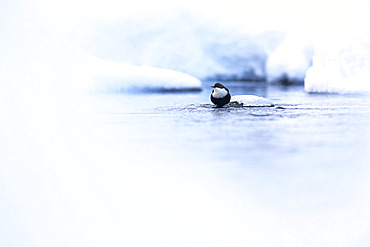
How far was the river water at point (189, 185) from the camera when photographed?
125 cm

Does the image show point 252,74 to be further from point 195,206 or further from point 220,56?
point 195,206

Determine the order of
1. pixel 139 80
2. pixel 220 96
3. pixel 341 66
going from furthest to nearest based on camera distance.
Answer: pixel 139 80 < pixel 341 66 < pixel 220 96

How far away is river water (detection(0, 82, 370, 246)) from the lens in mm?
1246

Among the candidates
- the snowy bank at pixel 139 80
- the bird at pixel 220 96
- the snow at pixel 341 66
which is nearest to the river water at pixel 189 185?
the bird at pixel 220 96

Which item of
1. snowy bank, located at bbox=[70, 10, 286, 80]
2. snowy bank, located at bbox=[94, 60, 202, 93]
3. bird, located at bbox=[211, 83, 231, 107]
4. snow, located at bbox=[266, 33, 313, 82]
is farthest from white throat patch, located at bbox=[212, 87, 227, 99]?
snowy bank, located at bbox=[70, 10, 286, 80]

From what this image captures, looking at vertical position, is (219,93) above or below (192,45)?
below

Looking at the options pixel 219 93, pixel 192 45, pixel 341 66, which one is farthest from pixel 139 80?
pixel 341 66

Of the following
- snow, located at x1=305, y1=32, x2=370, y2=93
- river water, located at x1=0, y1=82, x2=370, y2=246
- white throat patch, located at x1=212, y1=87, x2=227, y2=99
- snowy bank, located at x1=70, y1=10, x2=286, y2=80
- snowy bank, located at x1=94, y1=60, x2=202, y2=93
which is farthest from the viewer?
snowy bank, located at x1=70, y1=10, x2=286, y2=80

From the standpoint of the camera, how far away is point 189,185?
1.29 m

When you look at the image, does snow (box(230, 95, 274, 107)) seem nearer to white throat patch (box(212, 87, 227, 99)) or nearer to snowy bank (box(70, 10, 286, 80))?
white throat patch (box(212, 87, 227, 99))

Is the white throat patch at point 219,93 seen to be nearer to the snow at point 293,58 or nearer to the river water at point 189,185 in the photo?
the river water at point 189,185

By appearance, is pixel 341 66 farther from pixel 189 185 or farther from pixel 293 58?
pixel 189 185

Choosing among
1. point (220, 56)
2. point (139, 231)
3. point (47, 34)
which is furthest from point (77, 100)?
point (220, 56)

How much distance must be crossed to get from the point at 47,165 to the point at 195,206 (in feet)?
1.66
